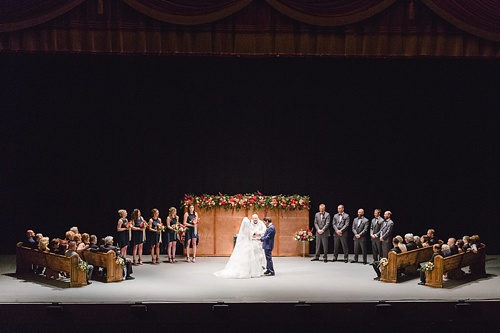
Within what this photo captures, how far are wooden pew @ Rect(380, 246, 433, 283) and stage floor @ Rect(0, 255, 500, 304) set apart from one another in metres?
0.20

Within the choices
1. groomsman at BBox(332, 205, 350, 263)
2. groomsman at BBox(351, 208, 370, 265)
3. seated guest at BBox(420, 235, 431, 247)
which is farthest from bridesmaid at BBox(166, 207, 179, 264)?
Answer: seated guest at BBox(420, 235, 431, 247)

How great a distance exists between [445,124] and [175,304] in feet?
30.6

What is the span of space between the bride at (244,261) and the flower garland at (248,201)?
2.51 metres

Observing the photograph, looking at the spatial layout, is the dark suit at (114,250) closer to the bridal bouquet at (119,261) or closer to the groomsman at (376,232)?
the bridal bouquet at (119,261)

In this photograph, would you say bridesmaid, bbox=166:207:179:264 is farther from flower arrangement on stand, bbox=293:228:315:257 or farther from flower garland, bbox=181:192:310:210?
flower arrangement on stand, bbox=293:228:315:257

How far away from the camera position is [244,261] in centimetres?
1380

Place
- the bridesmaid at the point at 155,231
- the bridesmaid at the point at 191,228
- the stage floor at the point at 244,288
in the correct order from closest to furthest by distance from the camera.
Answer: the stage floor at the point at 244,288, the bridesmaid at the point at 155,231, the bridesmaid at the point at 191,228

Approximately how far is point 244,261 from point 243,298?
229cm

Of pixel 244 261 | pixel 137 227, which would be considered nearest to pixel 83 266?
pixel 137 227

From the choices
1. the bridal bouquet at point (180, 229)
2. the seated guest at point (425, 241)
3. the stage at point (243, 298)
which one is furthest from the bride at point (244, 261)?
the seated guest at point (425, 241)

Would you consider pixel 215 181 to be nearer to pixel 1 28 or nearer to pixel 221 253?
pixel 221 253

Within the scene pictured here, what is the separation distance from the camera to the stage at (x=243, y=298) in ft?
34.4

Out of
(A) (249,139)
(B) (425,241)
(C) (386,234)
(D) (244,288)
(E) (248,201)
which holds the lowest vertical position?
(D) (244,288)

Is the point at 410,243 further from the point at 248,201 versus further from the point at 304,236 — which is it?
the point at 248,201
